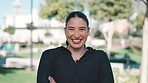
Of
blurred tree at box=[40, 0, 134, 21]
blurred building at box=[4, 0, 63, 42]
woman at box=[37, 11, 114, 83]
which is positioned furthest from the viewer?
blurred tree at box=[40, 0, 134, 21]

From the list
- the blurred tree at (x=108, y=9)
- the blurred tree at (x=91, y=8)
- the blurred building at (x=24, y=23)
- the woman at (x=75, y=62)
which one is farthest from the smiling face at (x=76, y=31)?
the blurred tree at (x=108, y=9)

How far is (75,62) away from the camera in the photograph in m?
1.94

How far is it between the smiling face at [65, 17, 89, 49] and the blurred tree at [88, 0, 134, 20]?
12.7 meters

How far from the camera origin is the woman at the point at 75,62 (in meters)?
1.90

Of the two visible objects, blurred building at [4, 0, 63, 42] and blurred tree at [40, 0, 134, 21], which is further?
blurred tree at [40, 0, 134, 21]

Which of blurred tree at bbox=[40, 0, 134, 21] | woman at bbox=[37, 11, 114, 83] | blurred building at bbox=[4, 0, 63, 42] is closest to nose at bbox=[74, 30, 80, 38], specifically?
woman at bbox=[37, 11, 114, 83]

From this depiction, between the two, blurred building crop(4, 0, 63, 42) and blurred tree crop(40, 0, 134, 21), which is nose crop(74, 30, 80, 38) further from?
blurred tree crop(40, 0, 134, 21)

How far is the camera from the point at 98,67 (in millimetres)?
1953

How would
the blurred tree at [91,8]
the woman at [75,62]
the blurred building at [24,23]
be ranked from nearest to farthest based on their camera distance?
the woman at [75,62]
the blurred building at [24,23]
the blurred tree at [91,8]

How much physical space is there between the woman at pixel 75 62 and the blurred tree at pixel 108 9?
12.7 m

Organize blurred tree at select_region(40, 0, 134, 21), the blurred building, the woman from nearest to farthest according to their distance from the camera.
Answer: the woman, the blurred building, blurred tree at select_region(40, 0, 134, 21)

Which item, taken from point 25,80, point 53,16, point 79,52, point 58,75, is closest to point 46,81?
point 58,75

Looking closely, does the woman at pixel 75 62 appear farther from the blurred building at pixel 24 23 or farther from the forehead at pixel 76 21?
the blurred building at pixel 24 23

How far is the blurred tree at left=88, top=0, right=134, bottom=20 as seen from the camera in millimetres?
15203
